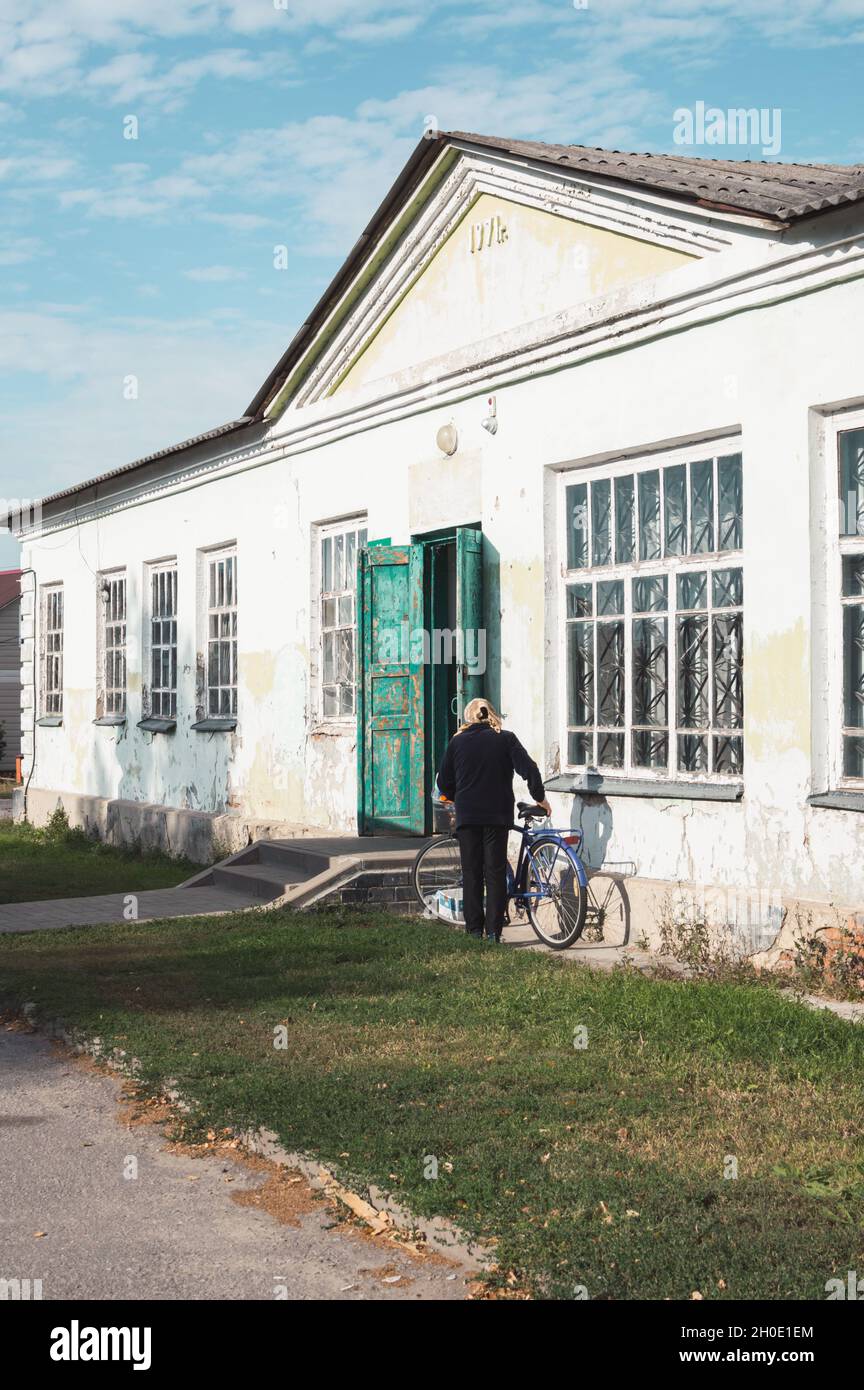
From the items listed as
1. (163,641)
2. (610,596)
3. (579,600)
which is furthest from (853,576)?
(163,641)

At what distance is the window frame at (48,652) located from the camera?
21031mm

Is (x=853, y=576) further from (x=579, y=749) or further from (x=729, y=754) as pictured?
(x=579, y=749)

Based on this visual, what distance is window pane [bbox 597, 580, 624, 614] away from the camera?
10.5 m

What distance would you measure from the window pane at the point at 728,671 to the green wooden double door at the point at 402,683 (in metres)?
2.99

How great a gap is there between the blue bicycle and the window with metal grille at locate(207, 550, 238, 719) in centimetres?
580

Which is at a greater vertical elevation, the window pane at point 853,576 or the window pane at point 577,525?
the window pane at point 577,525

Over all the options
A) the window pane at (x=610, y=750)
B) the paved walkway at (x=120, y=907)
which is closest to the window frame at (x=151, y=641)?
the paved walkway at (x=120, y=907)

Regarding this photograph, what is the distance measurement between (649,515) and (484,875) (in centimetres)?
270

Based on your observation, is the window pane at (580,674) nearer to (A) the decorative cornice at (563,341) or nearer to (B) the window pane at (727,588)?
(B) the window pane at (727,588)

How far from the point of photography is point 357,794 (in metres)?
12.9

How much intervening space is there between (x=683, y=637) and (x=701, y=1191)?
18.0 ft

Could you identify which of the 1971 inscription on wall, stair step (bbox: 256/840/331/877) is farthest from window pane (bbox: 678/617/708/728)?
the 1971 inscription on wall

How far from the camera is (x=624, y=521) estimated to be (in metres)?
10.4
